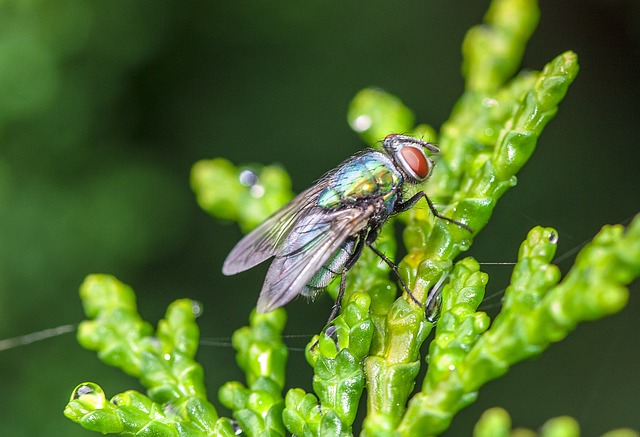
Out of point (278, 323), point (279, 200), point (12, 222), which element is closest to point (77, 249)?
point (12, 222)

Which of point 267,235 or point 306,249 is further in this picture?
point 267,235

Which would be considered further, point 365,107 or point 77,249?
point 77,249

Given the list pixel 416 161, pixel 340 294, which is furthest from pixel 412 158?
pixel 340 294

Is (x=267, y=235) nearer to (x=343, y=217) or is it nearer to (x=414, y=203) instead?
(x=343, y=217)

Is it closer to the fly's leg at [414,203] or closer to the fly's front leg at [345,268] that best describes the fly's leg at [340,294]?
the fly's front leg at [345,268]


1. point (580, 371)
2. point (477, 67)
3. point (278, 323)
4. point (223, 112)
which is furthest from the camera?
point (223, 112)

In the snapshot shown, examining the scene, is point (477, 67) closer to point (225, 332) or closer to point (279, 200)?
point (279, 200)

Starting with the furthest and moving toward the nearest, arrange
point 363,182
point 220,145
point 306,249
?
point 220,145 < point 363,182 < point 306,249

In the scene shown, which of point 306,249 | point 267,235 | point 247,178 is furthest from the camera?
point 247,178

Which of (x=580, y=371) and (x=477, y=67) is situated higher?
(x=477, y=67)
